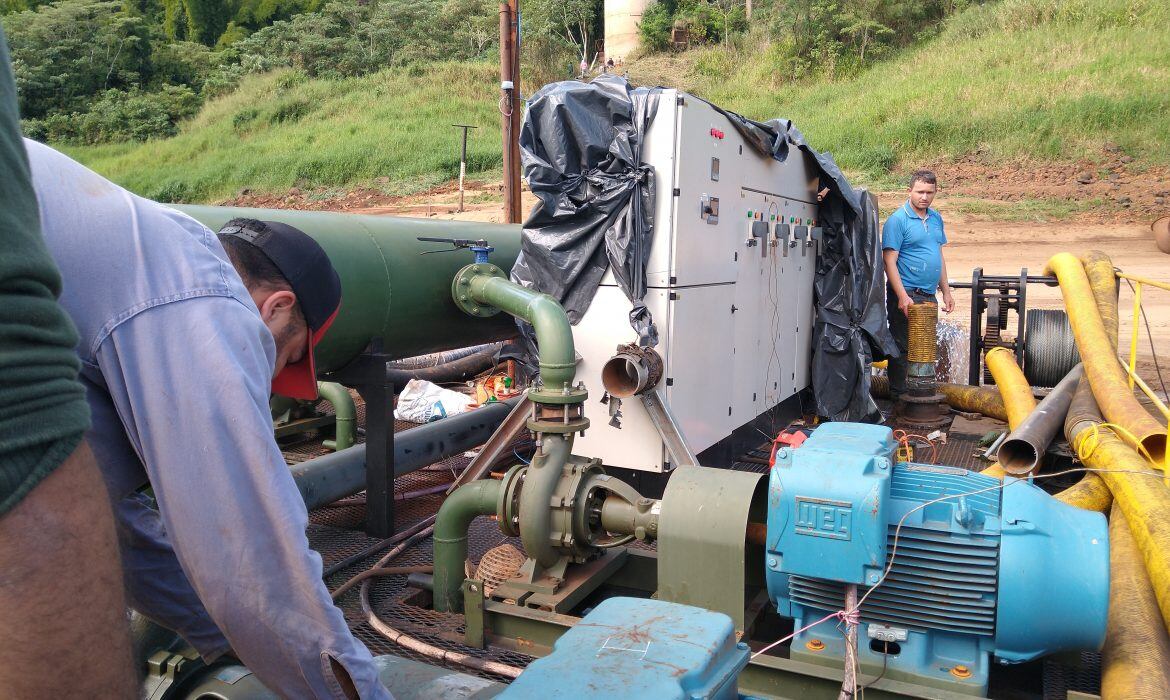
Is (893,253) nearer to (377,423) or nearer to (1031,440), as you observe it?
(1031,440)

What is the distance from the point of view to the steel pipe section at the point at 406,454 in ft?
14.2

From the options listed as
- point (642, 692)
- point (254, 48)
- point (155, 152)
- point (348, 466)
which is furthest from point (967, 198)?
point (254, 48)

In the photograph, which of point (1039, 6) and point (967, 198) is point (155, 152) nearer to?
point (967, 198)

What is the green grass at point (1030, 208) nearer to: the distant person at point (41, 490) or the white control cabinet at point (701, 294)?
the white control cabinet at point (701, 294)

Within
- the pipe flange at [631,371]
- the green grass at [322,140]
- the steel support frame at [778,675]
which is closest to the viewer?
the steel support frame at [778,675]

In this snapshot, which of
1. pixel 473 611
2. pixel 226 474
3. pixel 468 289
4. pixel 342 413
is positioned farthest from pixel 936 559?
pixel 342 413

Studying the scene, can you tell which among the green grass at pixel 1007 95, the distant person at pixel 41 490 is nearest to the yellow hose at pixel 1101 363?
the distant person at pixel 41 490

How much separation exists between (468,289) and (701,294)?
4.41 feet

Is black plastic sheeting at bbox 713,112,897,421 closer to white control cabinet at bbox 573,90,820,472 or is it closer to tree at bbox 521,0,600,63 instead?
white control cabinet at bbox 573,90,820,472

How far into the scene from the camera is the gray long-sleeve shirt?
3.64 feet

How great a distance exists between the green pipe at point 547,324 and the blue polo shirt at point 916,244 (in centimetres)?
381

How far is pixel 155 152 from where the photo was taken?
94.6ft

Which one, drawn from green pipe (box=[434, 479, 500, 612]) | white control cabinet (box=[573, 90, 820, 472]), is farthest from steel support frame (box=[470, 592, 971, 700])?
white control cabinet (box=[573, 90, 820, 472])

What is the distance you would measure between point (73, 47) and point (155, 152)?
1047cm
